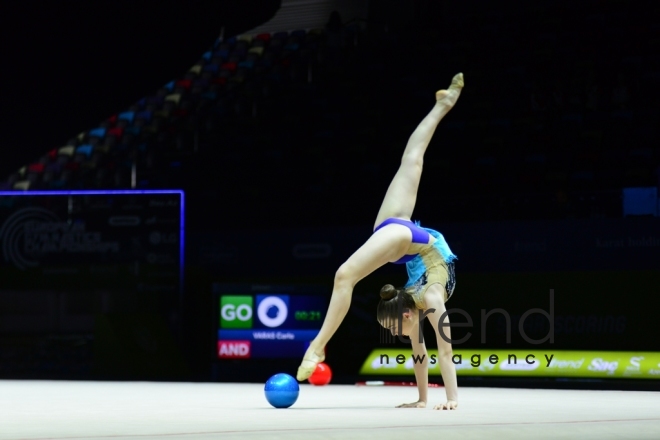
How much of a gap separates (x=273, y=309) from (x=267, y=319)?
0.49 ft

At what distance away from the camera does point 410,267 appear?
812 centimetres

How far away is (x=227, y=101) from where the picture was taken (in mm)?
18984

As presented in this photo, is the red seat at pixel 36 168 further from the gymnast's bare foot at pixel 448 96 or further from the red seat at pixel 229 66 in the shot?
the gymnast's bare foot at pixel 448 96

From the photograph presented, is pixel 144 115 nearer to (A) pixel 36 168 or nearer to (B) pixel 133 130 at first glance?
(B) pixel 133 130

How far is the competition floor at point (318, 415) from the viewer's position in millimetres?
5922

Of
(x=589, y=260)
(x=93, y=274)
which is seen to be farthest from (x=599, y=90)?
(x=93, y=274)

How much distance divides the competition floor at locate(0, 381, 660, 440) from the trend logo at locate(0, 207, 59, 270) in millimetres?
2934

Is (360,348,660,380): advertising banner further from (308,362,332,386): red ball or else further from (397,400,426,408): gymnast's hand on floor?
(397,400,426,408): gymnast's hand on floor

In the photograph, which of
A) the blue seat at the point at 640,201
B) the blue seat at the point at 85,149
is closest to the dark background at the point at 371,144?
the blue seat at the point at 640,201

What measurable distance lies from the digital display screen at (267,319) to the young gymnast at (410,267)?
5.08m

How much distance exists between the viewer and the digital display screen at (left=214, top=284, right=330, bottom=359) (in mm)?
13172

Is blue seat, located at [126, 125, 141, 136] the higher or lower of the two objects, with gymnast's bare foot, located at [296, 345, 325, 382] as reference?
higher

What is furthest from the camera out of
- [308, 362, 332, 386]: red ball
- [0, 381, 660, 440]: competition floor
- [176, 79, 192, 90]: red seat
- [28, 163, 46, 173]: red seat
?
[176, 79, 192, 90]: red seat

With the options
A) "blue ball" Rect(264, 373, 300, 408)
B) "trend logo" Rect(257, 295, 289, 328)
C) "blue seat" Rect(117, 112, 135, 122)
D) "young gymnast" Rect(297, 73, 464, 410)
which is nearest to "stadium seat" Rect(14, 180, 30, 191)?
"blue seat" Rect(117, 112, 135, 122)
